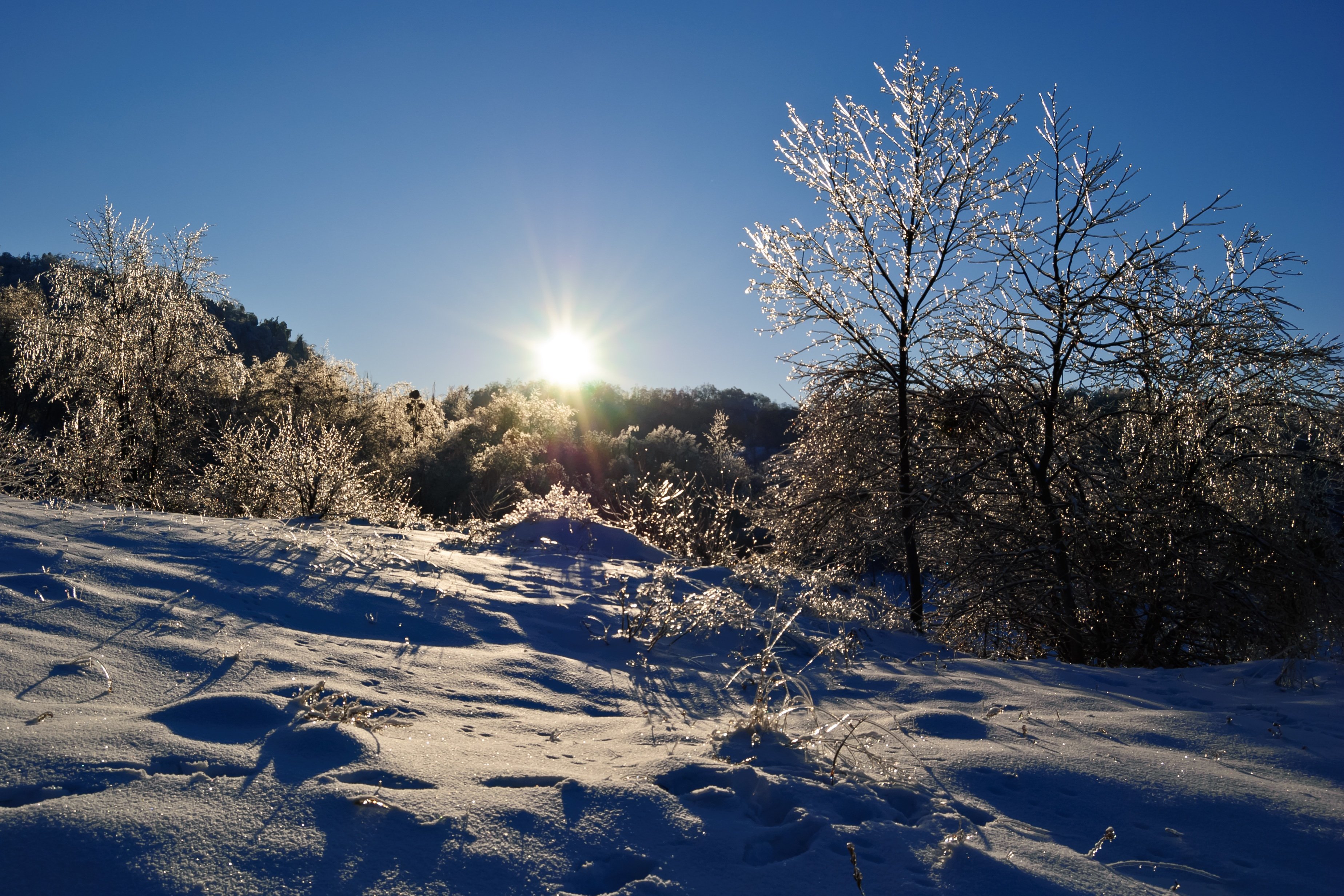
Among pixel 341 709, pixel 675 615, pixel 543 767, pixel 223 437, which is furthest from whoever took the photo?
pixel 223 437

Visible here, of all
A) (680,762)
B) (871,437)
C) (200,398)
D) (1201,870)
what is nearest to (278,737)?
(680,762)

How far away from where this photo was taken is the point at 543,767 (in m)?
1.92

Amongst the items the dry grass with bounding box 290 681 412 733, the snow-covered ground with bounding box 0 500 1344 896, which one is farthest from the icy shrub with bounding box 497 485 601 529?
the dry grass with bounding box 290 681 412 733

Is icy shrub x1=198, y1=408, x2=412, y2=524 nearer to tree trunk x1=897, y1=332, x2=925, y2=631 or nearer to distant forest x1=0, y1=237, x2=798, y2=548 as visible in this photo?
distant forest x1=0, y1=237, x2=798, y2=548

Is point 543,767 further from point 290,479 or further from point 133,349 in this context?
point 133,349

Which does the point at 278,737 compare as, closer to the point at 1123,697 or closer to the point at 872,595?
the point at 1123,697

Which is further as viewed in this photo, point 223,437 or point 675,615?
point 223,437

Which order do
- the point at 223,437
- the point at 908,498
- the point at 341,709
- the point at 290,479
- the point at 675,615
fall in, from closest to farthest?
the point at 341,709
the point at 675,615
the point at 908,498
the point at 290,479
the point at 223,437

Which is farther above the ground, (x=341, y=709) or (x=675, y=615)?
(x=675, y=615)

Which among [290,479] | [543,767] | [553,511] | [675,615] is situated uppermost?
[290,479]

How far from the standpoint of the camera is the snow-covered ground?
1364 mm

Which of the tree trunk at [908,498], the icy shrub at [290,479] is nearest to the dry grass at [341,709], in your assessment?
the tree trunk at [908,498]

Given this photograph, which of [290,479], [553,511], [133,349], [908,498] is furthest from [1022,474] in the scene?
[133,349]

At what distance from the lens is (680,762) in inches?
77.2
